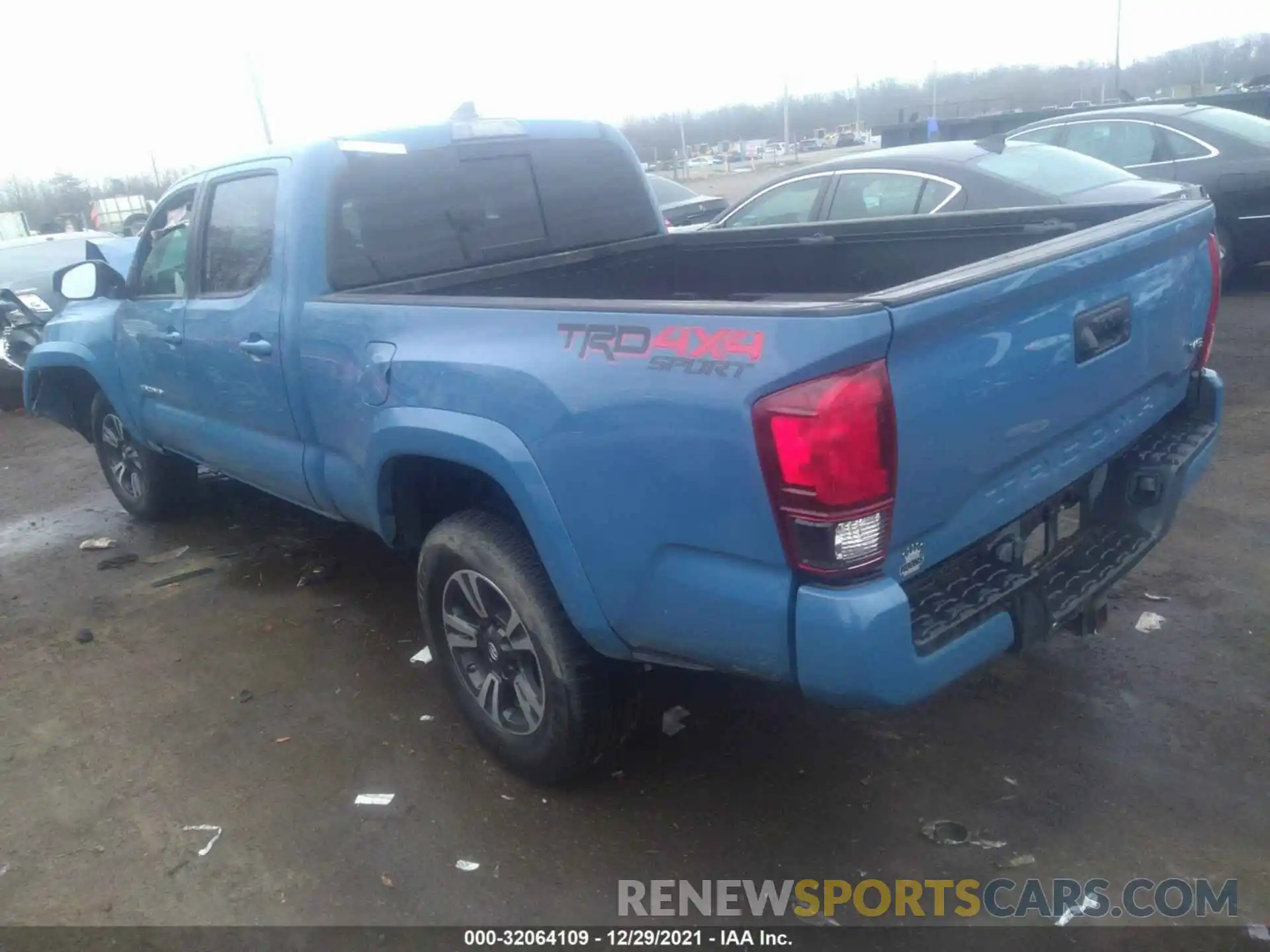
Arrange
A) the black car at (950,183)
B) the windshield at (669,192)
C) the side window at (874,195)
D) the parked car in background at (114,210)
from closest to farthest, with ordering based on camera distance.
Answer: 1. the black car at (950,183)
2. the side window at (874,195)
3. the windshield at (669,192)
4. the parked car in background at (114,210)

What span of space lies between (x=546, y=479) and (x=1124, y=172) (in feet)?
21.1

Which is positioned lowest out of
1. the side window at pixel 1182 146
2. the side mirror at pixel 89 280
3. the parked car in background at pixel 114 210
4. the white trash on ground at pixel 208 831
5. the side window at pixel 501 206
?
the white trash on ground at pixel 208 831

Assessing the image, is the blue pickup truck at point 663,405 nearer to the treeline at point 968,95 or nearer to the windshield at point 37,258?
the windshield at point 37,258

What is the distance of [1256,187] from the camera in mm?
8539

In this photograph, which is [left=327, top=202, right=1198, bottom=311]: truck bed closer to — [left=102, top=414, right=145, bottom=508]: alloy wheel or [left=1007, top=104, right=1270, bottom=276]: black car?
[left=102, top=414, right=145, bottom=508]: alloy wheel

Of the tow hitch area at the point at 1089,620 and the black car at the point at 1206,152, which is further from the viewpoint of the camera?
the black car at the point at 1206,152

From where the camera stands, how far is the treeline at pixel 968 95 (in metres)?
36.4

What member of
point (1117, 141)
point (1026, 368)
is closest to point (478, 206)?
point (1026, 368)

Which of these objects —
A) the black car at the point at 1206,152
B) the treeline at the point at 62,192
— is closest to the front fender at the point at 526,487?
the black car at the point at 1206,152

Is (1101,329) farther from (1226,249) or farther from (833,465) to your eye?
(1226,249)

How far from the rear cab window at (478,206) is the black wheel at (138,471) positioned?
263 cm

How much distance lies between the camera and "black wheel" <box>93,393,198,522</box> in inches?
233

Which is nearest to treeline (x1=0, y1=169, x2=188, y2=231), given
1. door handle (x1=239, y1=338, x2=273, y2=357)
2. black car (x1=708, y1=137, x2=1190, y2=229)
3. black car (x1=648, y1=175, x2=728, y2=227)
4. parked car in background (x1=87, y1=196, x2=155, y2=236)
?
parked car in background (x1=87, y1=196, x2=155, y2=236)

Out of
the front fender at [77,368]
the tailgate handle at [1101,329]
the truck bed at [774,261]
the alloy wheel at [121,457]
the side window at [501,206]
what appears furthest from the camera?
the alloy wheel at [121,457]
